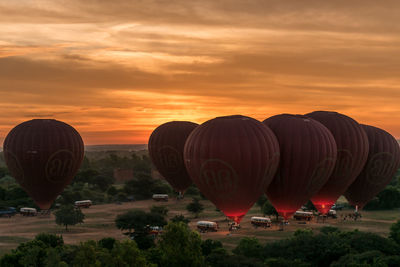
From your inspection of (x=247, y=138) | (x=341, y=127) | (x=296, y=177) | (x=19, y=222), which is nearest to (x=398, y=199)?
(x=341, y=127)

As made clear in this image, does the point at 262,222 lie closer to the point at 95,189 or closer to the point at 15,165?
the point at 15,165

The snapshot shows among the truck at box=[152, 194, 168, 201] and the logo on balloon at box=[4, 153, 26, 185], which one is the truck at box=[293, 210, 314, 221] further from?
the logo on balloon at box=[4, 153, 26, 185]

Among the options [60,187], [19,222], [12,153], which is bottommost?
[19,222]

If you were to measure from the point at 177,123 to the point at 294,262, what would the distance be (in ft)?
155

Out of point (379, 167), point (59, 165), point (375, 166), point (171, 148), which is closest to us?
point (375, 166)

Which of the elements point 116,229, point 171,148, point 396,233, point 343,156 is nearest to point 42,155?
point 116,229

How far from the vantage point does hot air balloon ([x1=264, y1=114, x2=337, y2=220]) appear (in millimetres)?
55781

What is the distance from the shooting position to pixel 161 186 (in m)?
116

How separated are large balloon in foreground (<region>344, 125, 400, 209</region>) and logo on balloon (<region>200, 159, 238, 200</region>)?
2429 cm

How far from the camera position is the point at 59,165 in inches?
2950

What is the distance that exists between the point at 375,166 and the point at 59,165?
46.4 meters

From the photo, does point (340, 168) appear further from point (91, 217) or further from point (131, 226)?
point (91, 217)

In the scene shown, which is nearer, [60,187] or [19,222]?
[60,187]

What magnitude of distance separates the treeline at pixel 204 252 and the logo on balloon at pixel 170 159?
3242 cm
